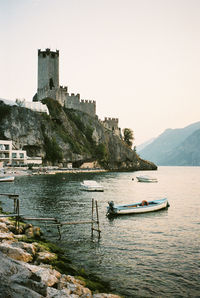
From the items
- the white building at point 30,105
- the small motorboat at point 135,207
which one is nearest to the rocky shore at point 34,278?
the small motorboat at point 135,207

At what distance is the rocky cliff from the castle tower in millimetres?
6835

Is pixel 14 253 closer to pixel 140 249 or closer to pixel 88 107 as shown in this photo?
pixel 140 249

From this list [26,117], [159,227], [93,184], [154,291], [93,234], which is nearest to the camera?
[154,291]

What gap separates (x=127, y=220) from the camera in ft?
118

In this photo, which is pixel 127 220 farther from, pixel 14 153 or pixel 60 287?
pixel 14 153

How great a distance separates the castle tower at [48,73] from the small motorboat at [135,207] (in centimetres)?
13702

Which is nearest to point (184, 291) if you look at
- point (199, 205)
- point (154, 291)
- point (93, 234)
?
point (154, 291)

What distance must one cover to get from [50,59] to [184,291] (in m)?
167

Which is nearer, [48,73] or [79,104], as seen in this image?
[48,73]

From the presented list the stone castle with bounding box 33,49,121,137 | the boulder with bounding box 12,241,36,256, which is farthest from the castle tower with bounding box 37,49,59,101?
the boulder with bounding box 12,241,36,256

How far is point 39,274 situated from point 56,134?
477 ft

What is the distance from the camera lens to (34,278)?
36.8 ft

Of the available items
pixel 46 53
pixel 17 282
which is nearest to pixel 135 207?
pixel 17 282

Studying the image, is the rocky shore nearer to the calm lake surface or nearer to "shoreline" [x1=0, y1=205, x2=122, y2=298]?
"shoreline" [x1=0, y1=205, x2=122, y2=298]
